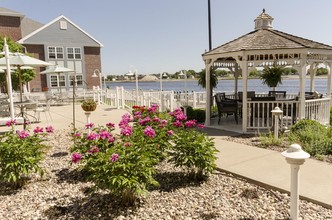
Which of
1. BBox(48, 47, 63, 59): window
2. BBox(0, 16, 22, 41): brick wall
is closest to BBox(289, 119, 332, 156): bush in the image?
BBox(48, 47, 63, 59): window

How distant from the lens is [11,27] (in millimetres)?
27703

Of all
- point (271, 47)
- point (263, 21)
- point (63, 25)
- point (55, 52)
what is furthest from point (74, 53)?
point (271, 47)

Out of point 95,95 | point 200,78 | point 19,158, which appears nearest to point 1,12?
point 95,95

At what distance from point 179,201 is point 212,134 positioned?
4.81 metres

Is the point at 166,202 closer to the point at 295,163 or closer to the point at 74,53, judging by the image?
the point at 295,163

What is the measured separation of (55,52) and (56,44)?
90 cm

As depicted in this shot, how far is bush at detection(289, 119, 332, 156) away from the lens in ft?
20.0

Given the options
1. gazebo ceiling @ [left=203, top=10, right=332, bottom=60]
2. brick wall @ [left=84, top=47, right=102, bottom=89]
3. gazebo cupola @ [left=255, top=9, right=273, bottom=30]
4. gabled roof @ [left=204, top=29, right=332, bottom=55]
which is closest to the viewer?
gazebo ceiling @ [left=203, top=10, right=332, bottom=60]

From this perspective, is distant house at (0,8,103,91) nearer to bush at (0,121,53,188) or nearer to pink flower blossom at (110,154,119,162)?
bush at (0,121,53,188)

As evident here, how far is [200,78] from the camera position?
43.2 feet

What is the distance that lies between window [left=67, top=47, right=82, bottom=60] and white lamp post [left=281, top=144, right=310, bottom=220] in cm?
3116

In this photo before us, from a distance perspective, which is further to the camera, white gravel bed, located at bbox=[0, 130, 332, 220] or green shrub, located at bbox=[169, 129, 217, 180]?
green shrub, located at bbox=[169, 129, 217, 180]

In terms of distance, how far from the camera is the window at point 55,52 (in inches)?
1164

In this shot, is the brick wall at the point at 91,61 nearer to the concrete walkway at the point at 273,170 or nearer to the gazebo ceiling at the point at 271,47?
the gazebo ceiling at the point at 271,47
